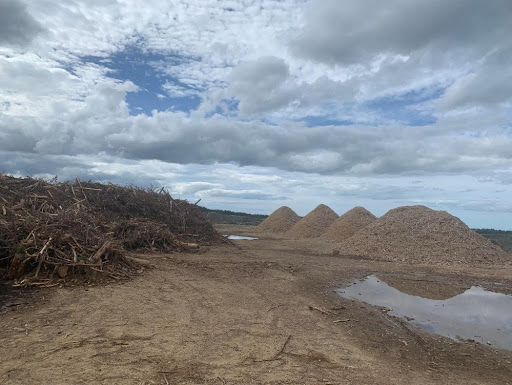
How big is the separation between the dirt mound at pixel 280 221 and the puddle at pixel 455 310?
76.9ft

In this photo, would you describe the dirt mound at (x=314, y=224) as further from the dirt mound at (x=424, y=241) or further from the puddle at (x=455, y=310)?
the puddle at (x=455, y=310)

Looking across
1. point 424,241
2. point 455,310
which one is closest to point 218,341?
point 455,310

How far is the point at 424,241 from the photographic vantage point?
55.8 feet

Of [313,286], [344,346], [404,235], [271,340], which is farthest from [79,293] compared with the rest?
[404,235]

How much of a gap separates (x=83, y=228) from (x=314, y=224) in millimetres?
22621

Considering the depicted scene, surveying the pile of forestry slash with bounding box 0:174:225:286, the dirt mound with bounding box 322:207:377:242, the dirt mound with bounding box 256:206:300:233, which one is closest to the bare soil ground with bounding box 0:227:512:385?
the pile of forestry slash with bounding box 0:174:225:286

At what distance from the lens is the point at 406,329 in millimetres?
6359

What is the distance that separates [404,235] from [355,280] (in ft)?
26.5

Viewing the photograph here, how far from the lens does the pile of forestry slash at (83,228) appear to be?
7.50m

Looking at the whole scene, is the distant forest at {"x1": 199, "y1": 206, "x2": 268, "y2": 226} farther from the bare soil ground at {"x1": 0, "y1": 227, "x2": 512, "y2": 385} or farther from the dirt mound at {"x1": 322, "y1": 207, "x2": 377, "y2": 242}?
the bare soil ground at {"x1": 0, "y1": 227, "x2": 512, "y2": 385}

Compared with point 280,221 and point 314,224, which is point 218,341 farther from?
point 280,221

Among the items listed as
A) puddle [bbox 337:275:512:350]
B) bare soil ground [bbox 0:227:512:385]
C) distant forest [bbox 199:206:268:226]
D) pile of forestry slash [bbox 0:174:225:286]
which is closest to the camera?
bare soil ground [bbox 0:227:512:385]

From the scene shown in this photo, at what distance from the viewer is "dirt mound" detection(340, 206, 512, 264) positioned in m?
15.8

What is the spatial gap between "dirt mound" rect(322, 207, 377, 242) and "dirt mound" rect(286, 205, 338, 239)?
2.39 meters
